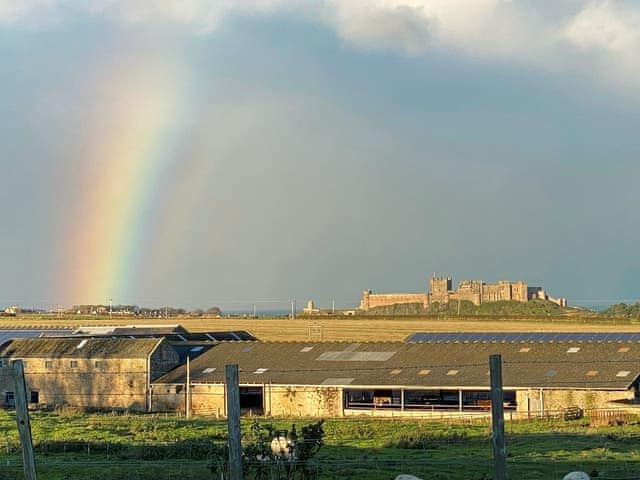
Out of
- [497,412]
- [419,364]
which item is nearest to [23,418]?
[497,412]

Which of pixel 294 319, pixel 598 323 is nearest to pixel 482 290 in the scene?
pixel 294 319

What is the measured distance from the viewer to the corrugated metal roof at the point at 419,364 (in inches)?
2087

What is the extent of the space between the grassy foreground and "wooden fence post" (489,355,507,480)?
274 inches

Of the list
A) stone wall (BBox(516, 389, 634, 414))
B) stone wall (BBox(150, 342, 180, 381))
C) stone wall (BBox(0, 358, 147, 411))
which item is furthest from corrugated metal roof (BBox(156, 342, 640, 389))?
stone wall (BBox(0, 358, 147, 411))

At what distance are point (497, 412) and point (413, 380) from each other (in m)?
39.9

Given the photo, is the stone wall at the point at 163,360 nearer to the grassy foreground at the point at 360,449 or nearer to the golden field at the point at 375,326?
the grassy foreground at the point at 360,449

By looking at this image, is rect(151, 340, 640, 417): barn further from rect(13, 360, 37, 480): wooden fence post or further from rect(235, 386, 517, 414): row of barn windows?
rect(13, 360, 37, 480): wooden fence post

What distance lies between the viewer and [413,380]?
54.6 meters

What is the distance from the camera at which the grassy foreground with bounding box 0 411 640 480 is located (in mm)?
27309

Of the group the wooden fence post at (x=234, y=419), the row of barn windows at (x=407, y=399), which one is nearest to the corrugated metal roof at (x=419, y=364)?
the row of barn windows at (x=407, y=399)

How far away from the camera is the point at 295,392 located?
5544 cm

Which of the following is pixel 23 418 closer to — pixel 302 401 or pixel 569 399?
pixel 569 399

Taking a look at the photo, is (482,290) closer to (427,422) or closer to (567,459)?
(427,422)

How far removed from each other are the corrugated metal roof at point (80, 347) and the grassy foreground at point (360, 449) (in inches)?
483
